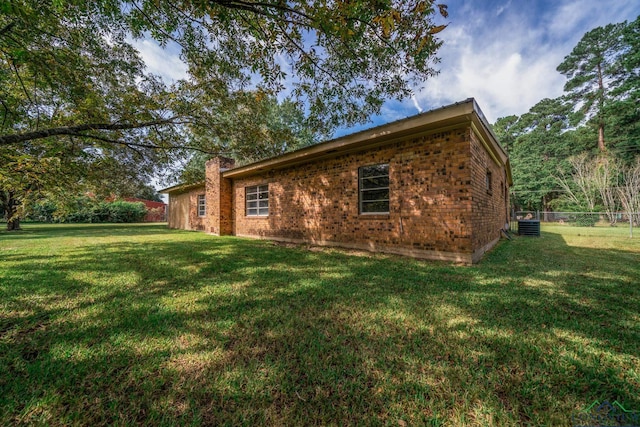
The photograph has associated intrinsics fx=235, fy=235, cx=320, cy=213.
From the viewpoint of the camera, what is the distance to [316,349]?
6.29 feet

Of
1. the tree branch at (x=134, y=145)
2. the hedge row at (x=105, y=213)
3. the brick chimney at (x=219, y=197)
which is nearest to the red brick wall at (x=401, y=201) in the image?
the tree branch at (x=134, y=145)

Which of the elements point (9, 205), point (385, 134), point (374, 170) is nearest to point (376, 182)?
point (374, 170)

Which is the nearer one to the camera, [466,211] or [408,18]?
[408,18]

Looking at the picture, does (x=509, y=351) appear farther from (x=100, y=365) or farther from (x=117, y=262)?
(x=117, y=262)

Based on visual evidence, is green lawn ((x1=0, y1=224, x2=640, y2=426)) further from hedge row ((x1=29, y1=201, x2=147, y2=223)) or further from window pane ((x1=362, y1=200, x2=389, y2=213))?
hedge row ((x1=29, y1=201, x2=147, y2=223))

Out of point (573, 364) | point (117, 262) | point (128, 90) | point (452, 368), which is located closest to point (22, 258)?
point (117, 262)

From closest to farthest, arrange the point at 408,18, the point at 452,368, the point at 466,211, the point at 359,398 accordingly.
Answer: the point at 359,398, the point at 452,368, the point at 408,18, the point at 466,211

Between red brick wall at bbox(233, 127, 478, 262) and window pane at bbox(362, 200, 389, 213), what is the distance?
0.21m

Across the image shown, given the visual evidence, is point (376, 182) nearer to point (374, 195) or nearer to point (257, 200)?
point (374, 195)

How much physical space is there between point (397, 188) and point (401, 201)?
0.34 metres

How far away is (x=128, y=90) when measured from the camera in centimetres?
574

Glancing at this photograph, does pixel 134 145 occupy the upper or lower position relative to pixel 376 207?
upper

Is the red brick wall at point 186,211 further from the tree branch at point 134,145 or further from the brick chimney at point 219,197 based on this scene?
the tree branch at point 134,145

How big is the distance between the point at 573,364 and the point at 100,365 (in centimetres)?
347
